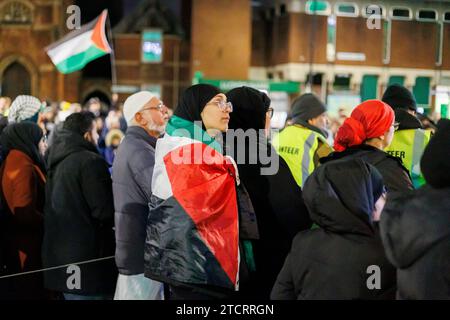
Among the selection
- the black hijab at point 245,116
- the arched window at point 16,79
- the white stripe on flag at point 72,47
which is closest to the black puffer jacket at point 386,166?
the black hijab at point 245,116

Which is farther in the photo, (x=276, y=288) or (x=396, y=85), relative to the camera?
(x=396, y=85)

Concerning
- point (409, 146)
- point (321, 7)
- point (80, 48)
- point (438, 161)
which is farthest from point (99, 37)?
point (321, 7)

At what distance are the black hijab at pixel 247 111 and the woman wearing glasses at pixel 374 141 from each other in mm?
557

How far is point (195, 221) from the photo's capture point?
413 centimetres

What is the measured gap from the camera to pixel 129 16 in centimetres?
4959

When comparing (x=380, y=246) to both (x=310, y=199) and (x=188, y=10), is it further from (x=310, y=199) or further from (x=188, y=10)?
(x=188, y=10)

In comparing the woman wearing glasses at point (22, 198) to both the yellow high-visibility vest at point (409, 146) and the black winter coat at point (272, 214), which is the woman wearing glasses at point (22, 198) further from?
the yellow high-visibility vest at point (409, 146)

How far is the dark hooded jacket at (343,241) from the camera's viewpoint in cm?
358

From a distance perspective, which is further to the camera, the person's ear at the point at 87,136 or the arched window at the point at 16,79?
the arched window at the point at 16,79

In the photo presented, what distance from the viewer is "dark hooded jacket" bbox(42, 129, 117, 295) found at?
576 cm

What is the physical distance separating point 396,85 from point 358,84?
38.9m

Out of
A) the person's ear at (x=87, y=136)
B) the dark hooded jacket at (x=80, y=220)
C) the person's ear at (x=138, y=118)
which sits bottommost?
the dark hooded jacket at (x=80, y=220)

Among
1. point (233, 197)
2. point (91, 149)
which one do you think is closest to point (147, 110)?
point (91, 149)

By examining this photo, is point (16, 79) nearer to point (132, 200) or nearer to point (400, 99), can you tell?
point (400, 99)
